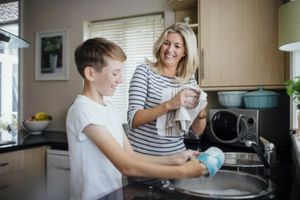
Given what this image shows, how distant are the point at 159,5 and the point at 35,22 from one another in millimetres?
1466

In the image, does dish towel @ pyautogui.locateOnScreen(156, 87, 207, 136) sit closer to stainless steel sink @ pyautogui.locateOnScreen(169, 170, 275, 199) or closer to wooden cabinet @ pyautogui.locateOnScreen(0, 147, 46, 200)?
stainless steel sink @ pyautogui.locateOnScreen(169, 170, 275, 199)

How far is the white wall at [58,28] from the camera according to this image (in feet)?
8.78

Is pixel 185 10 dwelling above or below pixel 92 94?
above

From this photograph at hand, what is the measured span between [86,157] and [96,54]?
1.08 feet

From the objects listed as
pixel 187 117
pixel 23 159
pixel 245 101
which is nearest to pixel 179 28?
pixel 187 117

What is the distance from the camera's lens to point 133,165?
0.78 m

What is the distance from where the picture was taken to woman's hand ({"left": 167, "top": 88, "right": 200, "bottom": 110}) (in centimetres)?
115

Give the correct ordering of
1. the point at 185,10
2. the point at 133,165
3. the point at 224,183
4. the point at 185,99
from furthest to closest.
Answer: the point at 185,10
the point at 224,183
the point at 185,99
the point at 133,165

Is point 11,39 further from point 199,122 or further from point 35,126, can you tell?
point 199,122

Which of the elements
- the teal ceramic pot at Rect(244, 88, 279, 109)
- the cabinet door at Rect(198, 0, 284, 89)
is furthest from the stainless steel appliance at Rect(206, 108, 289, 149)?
the cabinet door at Rect(198, 0, 284, 89)

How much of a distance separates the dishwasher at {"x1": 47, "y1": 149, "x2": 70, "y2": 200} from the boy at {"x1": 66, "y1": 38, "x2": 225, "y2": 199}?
1.43 m

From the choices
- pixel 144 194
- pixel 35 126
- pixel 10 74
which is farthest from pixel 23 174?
pixel 144 194

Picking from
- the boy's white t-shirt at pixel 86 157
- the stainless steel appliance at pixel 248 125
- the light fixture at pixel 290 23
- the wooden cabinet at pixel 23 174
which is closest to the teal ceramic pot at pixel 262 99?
the stainless steel appliance at pixel 248 125

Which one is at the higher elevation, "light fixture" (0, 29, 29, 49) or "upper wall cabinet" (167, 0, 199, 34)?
"upper wall cabinet" (167, 0, 199, 34)
